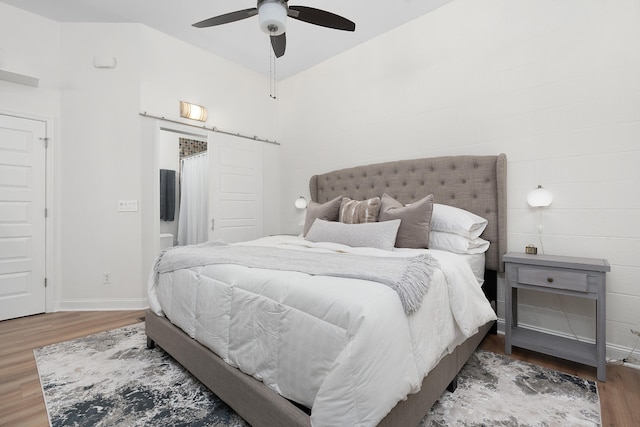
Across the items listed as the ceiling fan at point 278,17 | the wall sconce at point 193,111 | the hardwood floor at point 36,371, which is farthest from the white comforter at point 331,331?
the wall sconce at point 193,111

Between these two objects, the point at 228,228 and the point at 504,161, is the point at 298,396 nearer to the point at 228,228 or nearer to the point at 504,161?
the point at 504,161

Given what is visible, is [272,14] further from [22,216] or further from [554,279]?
[22,216]

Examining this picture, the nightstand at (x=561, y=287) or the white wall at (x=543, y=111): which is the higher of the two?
the white wall at (x=543, y=111)

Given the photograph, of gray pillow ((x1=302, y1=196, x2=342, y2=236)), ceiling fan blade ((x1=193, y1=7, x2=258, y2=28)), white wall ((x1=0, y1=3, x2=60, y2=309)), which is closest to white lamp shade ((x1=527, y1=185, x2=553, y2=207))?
gray pillow ((x1=302, y1=196, x2=342, y2=236))

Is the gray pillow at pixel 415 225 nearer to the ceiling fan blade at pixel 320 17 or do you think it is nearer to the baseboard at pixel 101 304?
the ceiling fan blade at pixel 320 17

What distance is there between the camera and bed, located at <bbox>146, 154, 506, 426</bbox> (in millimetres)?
1211

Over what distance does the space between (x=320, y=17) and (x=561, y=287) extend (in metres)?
2.40

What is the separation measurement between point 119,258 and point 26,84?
1.93 m

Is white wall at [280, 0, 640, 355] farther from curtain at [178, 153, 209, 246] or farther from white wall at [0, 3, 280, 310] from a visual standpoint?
curtain at [178, 153, 209, 246]

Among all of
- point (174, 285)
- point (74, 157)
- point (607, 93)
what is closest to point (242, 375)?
point (174, 285)

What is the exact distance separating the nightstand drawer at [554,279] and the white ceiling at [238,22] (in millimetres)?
2476

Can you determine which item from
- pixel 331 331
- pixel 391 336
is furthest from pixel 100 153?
pixel 391 336

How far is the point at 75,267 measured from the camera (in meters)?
3.29

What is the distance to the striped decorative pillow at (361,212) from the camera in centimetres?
267
